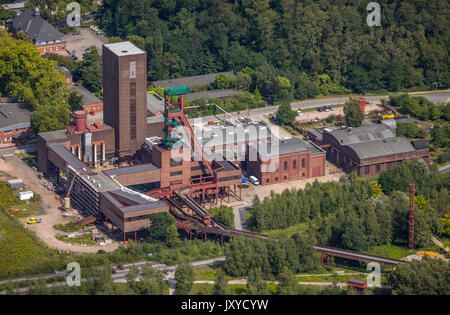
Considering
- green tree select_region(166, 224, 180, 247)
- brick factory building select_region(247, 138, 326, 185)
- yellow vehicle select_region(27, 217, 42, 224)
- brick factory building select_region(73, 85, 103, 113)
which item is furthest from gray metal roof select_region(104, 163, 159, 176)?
brick factory building select_region(73, 85, 103, 113)

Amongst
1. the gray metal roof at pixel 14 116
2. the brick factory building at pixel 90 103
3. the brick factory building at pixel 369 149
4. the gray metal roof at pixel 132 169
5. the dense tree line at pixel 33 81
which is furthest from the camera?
the brick factory building at pixel 90 103

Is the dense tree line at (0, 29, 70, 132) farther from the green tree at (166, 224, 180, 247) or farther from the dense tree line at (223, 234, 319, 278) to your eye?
the dense tree line at (223, 234, 319, 278)

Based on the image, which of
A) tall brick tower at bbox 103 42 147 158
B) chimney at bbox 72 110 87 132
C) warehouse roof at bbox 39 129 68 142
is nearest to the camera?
warehouse roof at bbox 39 129 68 142

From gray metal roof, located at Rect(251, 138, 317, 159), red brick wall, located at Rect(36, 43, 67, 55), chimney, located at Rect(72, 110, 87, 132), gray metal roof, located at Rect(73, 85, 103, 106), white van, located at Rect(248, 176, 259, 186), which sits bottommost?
white van, located at Rect(248, 176, 259, 186)

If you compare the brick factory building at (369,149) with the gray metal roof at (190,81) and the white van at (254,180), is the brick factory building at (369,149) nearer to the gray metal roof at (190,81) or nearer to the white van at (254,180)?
the white van at (254,180)

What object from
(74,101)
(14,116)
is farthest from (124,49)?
(14,116)

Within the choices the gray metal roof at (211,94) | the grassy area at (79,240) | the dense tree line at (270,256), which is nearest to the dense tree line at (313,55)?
the gray metal roof at (211,94)
